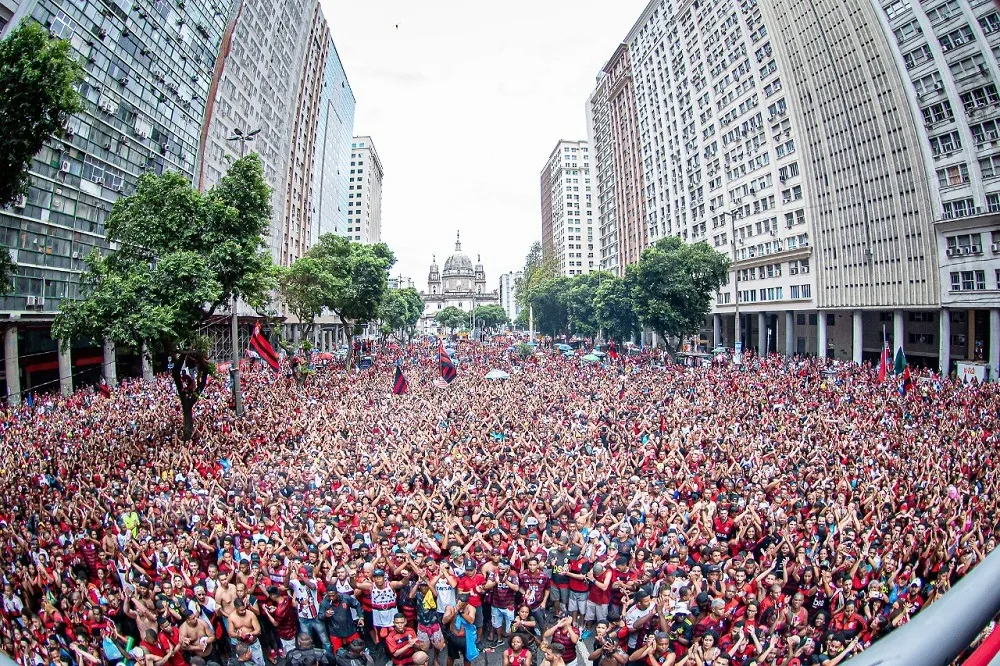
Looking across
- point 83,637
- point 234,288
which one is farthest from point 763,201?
point 83,637

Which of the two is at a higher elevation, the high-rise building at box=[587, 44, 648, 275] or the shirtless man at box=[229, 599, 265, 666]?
the high-rise building at box=[587, 44, 648, 275]

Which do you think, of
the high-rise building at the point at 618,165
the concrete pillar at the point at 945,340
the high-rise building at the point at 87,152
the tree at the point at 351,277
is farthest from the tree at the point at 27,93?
the high-rise building at the point at 618,165

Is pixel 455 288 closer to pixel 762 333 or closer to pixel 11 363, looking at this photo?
pixel 762 333

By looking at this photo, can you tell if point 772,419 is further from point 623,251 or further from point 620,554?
point 623,251

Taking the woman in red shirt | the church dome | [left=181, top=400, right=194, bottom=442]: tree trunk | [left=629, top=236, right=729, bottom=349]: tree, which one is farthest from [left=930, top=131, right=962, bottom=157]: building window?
the church dome

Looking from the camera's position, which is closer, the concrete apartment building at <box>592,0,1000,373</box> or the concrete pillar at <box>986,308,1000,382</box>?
the concrete pillar at <box>986,308,1000,382</box>

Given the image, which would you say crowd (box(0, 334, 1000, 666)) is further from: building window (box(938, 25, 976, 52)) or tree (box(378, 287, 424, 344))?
tree (box(378, 287, 424, 344))
